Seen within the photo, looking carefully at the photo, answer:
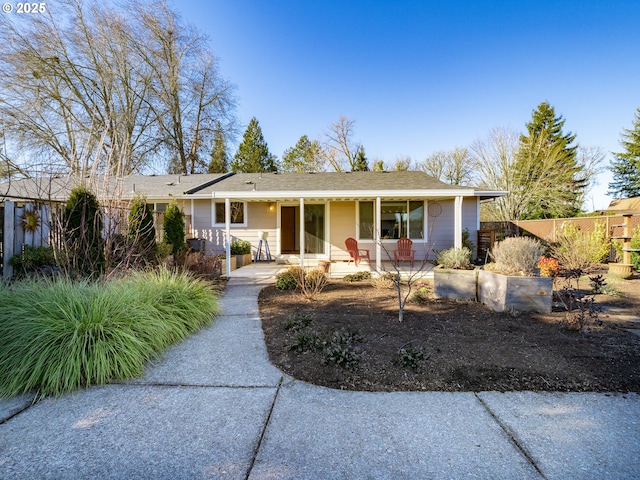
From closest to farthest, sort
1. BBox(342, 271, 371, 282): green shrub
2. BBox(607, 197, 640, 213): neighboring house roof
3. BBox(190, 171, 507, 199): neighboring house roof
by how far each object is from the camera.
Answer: BBox(342, 271, 371, 282): green shrub < BBox(190, 171, 507, 199): neighboring house roof < BBox(607, 197, 640, 213): neighboring house roof

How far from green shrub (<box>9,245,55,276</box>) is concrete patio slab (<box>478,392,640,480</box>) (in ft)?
24.2

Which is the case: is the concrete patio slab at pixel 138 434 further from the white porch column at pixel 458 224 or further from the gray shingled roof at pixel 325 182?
the gray shingled roof at pixel 325 182

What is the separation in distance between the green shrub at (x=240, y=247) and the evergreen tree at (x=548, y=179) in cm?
1779

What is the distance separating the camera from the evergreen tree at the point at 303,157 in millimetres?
25312

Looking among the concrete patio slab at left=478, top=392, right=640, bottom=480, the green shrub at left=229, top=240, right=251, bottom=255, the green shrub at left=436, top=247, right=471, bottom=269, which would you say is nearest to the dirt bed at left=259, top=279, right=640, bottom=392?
the concrete patio slab at left=478, top=392, right=640, bottom=480

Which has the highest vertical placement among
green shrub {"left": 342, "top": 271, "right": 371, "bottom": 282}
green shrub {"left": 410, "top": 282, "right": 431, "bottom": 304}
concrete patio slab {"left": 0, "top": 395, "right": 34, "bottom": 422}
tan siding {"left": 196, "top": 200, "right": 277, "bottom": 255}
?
tan siding {"left": 196, "top": 200, "right": 277, "bottom": 255}

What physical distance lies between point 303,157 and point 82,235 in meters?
23.6

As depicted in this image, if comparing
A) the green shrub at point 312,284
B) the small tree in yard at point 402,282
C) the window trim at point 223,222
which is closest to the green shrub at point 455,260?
the small tree in yard at point 402,282

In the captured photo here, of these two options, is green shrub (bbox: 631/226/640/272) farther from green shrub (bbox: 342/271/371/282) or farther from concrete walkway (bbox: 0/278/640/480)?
concrete walkway (bbox: 0/278/640/480)

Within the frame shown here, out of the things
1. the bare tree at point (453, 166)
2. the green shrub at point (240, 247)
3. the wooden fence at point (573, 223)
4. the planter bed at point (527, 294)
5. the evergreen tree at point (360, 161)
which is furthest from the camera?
the evergreen tree at point (360, 161)

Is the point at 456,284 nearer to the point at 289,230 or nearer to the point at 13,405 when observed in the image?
the point at 13,405

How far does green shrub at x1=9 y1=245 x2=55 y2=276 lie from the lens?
→ 5.54m

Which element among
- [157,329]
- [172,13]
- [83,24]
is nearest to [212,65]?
[172,13]

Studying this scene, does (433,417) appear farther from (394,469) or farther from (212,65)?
(212,65)
